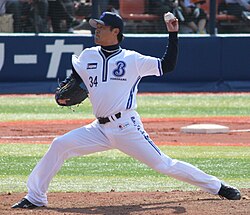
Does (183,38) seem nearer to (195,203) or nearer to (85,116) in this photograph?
(85,116)

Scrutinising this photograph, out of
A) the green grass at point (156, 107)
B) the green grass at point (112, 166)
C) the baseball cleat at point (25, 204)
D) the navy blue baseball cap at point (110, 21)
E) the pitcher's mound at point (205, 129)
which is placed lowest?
the green grass at point (156, 107)

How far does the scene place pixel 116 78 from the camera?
261 inches

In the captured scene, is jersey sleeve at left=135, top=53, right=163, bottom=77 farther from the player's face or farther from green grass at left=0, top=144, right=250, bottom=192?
green grass at left=0, top=144, right=250, bottom=192

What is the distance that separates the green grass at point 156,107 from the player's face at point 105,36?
7.29m

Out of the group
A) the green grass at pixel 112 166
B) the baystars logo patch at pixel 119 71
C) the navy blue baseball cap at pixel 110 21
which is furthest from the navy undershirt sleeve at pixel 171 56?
the green grass at pixel 112 166

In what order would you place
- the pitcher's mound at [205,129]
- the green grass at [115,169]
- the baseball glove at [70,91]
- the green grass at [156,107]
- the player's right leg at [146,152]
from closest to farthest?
the player's right leg at [146,152] → the baseball glove at [70,91] → the green grass at [115,169] → the pitcher's mound at [205,129] → the green grass at [156,107]

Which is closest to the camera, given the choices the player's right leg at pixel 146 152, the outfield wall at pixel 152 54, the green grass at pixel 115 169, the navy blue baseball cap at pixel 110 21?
the player's right leg at pixel 146 152

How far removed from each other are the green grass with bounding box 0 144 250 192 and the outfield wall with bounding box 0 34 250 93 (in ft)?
19.6

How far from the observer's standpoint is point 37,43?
16766 millimetres

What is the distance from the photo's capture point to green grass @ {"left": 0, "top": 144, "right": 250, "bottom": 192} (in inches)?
321

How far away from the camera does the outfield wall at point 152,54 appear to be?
1675 centimetres

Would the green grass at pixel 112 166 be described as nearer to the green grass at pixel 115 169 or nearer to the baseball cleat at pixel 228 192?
the green grass at pixel 115 169

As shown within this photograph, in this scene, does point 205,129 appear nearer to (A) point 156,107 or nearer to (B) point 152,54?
(A) point 156,107

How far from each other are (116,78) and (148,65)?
0.28 m
